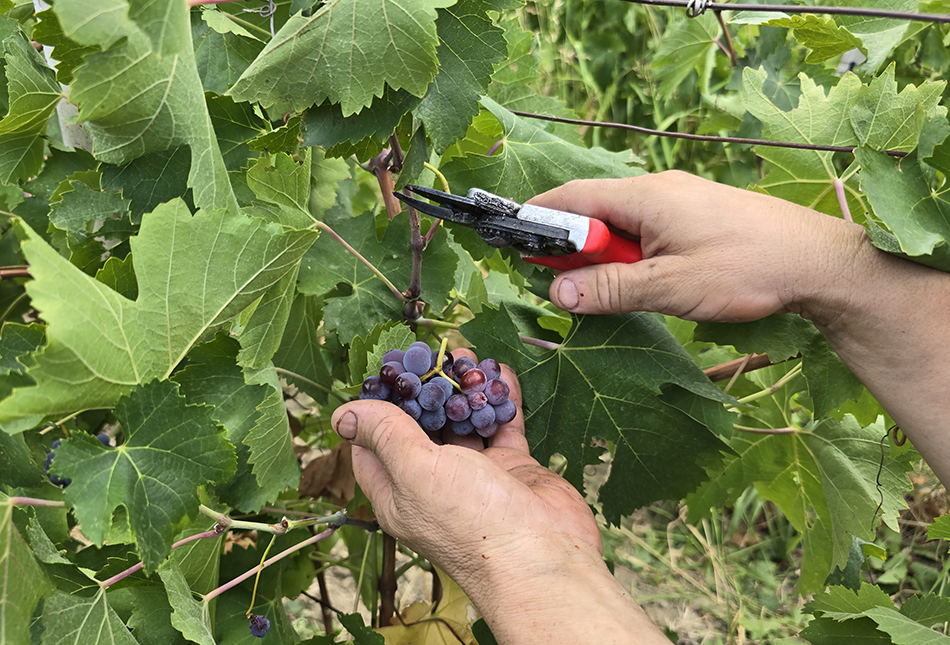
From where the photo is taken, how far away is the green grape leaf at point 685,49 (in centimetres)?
272

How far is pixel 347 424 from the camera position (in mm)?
1146

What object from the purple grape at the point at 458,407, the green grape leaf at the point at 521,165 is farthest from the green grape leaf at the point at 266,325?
the green grape leaf at the point at 521,165

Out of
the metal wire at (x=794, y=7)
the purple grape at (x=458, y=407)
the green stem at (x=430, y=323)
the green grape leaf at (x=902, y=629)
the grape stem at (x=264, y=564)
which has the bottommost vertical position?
the grape stem at (x=264, y=564)

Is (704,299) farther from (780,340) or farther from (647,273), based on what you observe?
(780,340)

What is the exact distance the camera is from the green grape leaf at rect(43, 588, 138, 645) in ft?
3.40

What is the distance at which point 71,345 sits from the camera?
851 millimetres

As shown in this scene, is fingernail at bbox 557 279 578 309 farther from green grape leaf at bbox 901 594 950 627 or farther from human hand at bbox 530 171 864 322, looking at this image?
green grape leaf at bbox 901 594 950 627

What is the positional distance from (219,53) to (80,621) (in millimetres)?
1108

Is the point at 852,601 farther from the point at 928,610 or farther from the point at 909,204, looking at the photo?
the point at 909,204

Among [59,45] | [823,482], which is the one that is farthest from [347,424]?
[823,482]

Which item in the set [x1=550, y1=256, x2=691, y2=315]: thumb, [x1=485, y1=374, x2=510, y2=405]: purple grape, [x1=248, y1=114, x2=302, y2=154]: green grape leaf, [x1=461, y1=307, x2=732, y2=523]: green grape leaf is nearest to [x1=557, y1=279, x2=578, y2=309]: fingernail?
[x1=550, y1=256, x2=691, y2=315]: thumb

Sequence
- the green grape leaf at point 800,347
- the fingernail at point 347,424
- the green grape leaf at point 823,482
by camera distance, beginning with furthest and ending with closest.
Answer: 1. the green grape leaf at point 823,482
2. the green grape leaf at point 800,347
3. the fingernail at point 347,424

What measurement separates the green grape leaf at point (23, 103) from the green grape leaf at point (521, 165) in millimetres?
769

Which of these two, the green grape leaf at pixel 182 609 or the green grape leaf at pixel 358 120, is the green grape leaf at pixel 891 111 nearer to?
the green grape leaf at pixel 358 120
